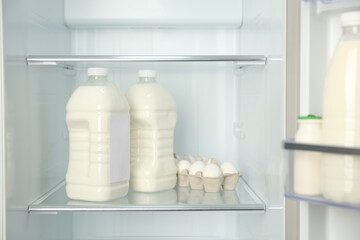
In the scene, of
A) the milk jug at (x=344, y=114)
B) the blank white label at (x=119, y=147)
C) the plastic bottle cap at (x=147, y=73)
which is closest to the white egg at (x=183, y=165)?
the blank white label at (x=119, y=147)

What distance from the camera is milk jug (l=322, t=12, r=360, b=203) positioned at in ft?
2.24

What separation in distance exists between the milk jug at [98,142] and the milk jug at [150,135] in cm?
7

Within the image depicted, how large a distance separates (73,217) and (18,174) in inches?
22.8

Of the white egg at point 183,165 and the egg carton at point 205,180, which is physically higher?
the white egg at point 183,165

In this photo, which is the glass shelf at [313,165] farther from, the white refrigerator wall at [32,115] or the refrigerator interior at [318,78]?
the white refrigerator wall at [32,115]

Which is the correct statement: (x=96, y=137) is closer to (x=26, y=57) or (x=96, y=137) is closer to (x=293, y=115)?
(x=26, y=57)

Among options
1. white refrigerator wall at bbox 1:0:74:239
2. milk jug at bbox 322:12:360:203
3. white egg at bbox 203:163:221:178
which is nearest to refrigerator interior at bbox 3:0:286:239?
white refrigerator wall at bbox 1:0:74:239

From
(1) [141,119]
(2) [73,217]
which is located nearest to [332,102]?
(1) [141,119]

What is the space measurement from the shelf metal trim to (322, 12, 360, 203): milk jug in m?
0.03

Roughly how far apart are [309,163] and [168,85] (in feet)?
3.00

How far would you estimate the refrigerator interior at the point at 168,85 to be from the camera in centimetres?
114

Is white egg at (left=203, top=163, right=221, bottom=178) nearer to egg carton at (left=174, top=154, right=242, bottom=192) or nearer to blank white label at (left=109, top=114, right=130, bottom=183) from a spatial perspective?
egg carton at (left=174, top=154, right=242, bottom=192)

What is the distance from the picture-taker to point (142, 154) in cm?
129

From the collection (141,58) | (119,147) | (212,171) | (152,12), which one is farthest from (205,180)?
(152,12)
